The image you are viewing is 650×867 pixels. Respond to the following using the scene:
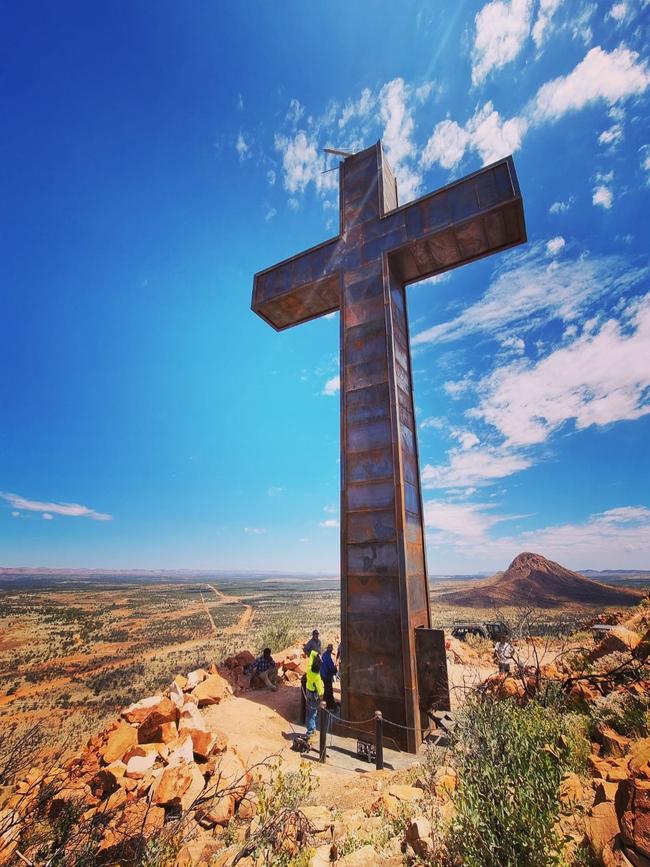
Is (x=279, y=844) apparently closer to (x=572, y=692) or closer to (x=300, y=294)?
(x=572, y=692)

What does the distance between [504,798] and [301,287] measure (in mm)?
13067

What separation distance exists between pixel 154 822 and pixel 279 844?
1974mm

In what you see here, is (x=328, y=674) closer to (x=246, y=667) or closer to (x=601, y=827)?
(x=246, y=667)

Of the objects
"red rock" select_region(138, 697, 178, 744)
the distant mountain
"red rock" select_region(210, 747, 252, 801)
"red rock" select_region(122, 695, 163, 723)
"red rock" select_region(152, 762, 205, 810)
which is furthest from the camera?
the distant mountain

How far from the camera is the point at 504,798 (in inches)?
137

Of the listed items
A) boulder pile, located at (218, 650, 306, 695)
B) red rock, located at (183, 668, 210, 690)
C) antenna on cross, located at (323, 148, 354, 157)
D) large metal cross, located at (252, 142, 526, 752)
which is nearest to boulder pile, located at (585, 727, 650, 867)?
large metal cross, located at (252, 142, 526, 752)

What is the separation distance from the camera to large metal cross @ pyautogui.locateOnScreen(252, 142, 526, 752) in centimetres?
872

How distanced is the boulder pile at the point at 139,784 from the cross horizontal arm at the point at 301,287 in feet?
40.3

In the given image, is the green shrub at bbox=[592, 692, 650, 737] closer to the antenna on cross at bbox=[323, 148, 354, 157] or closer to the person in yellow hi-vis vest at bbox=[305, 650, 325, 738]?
the person in yellow hi-vis vest at bbox=[305, 650, 325, 738]

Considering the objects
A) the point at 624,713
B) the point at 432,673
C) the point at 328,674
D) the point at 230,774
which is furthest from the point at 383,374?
the point at 230,774

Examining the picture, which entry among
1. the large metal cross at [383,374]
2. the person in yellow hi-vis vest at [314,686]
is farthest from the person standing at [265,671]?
the large metal cross at [383,374]

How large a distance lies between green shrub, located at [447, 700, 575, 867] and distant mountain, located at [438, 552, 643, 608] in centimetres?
5025

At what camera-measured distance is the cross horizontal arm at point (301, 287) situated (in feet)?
41.6

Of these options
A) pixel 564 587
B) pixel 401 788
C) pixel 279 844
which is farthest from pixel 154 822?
pixel 564 587
